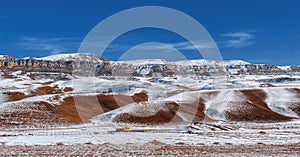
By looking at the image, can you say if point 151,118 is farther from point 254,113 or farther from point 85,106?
point 254,113

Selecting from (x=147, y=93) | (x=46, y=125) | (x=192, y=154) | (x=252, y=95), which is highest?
(x=147, y=93)

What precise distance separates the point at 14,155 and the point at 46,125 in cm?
3834

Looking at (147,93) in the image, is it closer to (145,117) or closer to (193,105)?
(193,105)

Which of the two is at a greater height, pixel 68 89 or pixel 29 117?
pixel 68 89

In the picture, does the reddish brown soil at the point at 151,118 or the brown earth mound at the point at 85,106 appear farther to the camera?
the brown earth mound at the point at 85,106

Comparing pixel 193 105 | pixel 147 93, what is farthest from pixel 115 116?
pixel 147 93

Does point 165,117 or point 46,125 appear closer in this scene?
point 46,125

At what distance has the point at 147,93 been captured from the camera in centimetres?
14400

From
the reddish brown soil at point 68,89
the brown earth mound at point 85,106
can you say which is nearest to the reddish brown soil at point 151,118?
the brown earth mound at point 85,106

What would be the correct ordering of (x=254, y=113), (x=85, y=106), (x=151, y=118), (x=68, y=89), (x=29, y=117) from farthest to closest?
(x=68, y=89), (x=85, y=106), (x=254, y=113), (x=151, y=118), (x=29, y=117)

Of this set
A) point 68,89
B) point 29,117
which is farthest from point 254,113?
point 68,89

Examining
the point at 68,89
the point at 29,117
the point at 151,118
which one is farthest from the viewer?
the point at 68,89

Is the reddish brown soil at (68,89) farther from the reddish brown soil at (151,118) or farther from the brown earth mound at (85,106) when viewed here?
the reddish brown soil at (151,118)

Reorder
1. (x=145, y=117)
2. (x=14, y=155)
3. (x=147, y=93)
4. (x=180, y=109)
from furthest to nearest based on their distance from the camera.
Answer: (x=147, y=93) < (x=180, y=109) < (x=145, y=117) < (x=14, y=155)
